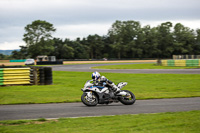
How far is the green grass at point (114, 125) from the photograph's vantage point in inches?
267

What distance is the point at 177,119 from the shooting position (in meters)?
8.00

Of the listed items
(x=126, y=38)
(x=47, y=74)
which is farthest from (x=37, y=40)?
(x=47, y=74)

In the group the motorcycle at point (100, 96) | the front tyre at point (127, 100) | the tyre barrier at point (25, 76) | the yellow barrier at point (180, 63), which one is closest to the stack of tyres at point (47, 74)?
the tyre barrier at point (25, 76)

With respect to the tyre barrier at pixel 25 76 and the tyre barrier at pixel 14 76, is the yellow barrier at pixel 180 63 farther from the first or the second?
the tyre barrier at pixel 14 76

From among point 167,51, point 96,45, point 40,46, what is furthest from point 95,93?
point 96,45

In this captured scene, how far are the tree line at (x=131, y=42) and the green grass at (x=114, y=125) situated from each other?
89.2 metres

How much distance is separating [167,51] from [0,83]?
93.1 m

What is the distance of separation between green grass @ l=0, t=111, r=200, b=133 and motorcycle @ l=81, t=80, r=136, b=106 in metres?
2.80

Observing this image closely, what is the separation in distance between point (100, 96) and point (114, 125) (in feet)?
13.5

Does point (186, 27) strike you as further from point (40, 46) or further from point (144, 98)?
point (144, 98)

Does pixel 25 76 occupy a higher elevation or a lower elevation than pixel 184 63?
lower

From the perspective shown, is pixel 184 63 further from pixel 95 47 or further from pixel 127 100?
pixel 95 47

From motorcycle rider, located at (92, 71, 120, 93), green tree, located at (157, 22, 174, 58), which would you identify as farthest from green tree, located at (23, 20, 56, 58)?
motorcycle rider, located at (92, 71, 120, 93)

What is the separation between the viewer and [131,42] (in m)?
108
